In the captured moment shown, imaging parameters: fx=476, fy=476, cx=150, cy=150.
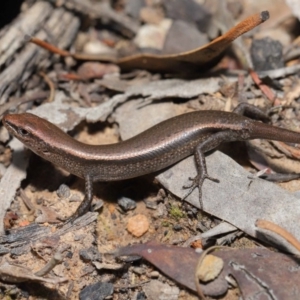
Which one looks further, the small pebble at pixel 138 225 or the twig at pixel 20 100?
the twig at pixel 20 100

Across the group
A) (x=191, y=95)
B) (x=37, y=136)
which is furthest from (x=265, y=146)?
(x=37, y=136)

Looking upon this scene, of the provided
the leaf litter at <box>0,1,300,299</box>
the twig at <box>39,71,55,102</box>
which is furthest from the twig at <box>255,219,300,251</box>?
the twig at <box>39,71,55,102</box>

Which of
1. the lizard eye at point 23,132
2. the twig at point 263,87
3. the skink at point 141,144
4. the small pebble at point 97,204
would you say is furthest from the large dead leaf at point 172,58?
the small pebble at point 97,204

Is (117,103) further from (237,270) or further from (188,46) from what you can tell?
(237,270)

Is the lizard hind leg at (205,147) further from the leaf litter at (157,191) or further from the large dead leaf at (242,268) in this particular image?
the large dead leaf at (242,268)

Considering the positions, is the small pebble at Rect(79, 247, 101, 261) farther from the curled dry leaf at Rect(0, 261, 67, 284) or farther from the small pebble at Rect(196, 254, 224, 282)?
the small pebble at Rect(196, 254, 224, 282)
